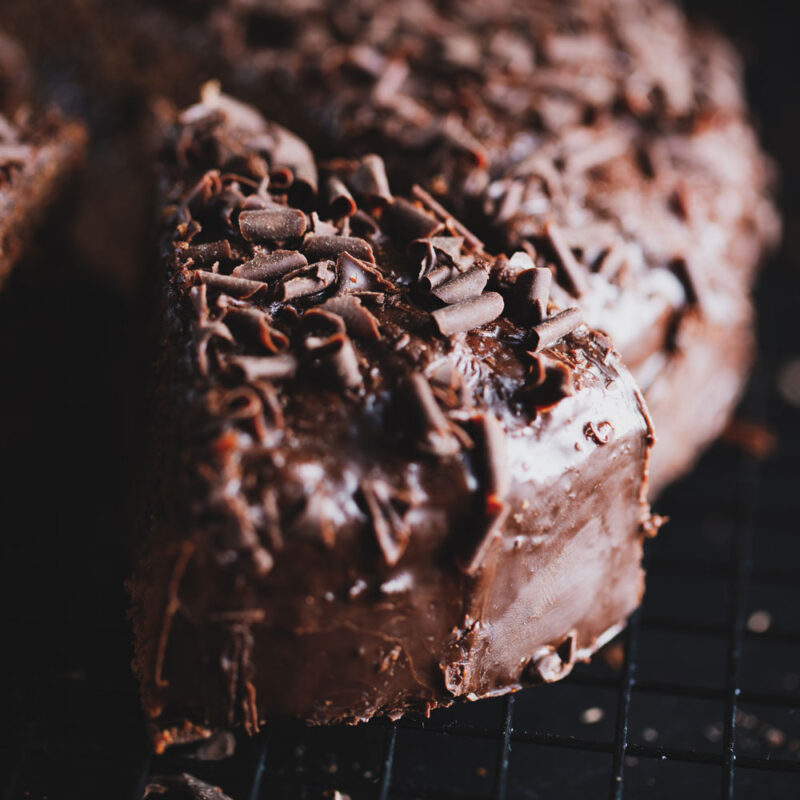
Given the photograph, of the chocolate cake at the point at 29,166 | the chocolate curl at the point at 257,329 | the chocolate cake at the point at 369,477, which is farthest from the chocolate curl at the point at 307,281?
the chocolate cake at the point at 29,166

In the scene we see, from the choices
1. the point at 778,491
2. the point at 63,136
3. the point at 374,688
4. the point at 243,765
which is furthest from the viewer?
the point at 778,491

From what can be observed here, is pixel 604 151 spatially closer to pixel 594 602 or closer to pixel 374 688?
pixel 594 602

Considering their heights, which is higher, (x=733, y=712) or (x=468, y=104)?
(x=468, y=104)

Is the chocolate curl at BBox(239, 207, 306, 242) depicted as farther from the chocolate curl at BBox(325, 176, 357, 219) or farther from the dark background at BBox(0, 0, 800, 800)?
the dark background at BBox(0, 0, 800, 800)

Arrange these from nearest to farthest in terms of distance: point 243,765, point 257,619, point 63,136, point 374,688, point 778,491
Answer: point 257,619
point 374,688
point 243,765
point 63,136
point 778,491

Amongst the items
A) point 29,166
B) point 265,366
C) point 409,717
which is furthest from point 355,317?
point 29,166

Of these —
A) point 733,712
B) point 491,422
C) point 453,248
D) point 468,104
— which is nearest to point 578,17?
point 468,104
